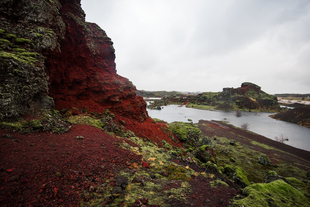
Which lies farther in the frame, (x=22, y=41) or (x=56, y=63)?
(x=56, y=63)

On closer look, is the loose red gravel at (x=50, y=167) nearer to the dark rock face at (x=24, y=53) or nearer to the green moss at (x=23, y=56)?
the dark rock face at (x=24, y=53)

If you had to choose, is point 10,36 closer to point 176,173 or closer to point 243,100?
point 176,173

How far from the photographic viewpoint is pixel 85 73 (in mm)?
15859

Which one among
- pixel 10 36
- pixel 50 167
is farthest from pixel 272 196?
pixel 10 36

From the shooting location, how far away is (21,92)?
24.6ft

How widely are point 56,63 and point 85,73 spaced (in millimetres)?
4369

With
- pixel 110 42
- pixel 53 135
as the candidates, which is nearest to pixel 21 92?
pixel 53 135

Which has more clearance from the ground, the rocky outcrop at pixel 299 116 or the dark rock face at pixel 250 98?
the dark rock face at pixel 250 98

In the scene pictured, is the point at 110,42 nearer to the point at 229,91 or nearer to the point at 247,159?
the point at 247,159

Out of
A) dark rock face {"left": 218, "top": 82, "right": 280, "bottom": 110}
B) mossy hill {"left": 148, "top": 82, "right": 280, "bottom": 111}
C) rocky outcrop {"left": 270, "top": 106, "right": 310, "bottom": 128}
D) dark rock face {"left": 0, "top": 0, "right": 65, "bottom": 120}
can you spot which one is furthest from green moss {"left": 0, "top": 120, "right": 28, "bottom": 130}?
dark rock face {"left": 218, "top": 82, "right": 280, "bottom": 110}

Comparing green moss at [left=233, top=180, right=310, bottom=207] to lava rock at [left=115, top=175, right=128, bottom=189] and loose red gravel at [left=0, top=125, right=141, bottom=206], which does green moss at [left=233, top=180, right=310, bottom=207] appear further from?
loose red gravel at [left=0, top=125, right=141, bottom=206]

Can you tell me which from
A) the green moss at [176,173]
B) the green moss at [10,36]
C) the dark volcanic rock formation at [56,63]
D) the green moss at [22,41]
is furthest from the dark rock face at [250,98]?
the green moss at [10,36]

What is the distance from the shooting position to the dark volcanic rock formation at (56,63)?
7.55 metres

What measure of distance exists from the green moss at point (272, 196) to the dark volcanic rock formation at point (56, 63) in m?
13.3
